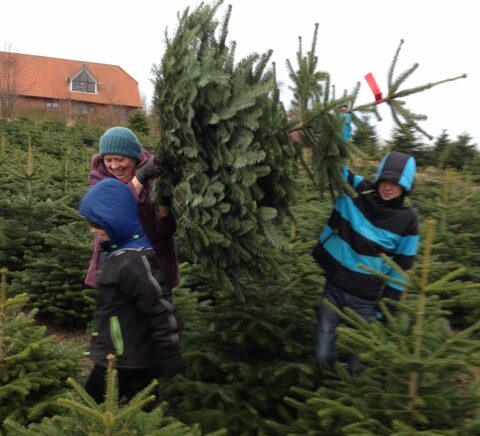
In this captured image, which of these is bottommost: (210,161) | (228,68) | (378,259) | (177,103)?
(378,259)

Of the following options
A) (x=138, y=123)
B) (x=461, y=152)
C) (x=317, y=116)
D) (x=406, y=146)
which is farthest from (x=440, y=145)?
(x=138, y=123)

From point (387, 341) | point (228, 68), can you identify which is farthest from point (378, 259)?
point (228, 68)

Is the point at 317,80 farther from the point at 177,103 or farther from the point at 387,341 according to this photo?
the point at 387,341

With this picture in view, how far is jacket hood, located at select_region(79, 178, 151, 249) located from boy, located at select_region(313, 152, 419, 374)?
1.20m

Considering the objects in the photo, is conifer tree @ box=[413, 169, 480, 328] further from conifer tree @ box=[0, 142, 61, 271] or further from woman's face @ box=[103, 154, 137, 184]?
conifer tree @ box=[0, 142, 61, 271]

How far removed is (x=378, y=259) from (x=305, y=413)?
98 centimetres

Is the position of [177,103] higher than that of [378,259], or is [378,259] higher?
[177,103]

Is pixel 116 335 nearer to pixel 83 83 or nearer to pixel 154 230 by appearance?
pixel 154 230

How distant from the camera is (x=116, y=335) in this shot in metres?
2.72

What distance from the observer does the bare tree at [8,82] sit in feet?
114

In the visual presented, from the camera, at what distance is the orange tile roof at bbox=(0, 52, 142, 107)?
1818 inches

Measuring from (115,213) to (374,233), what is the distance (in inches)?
59.7

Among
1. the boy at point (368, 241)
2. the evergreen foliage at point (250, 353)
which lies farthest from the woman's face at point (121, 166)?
the boy at point (368, 241)

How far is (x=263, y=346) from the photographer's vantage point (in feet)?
10.6
